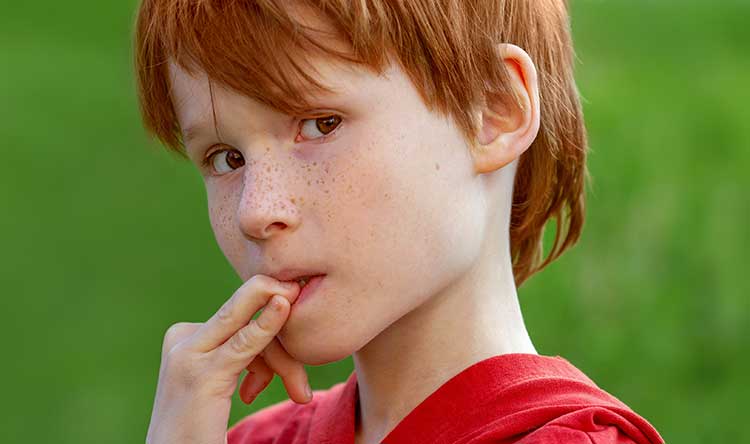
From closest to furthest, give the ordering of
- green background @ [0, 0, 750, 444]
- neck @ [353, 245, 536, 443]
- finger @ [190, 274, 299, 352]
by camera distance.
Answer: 1. finger @ [190, 274, 299, 352]
2. neck @ [353, 245, 536, 443]
3. green background @ [0, 0, 750, 444]

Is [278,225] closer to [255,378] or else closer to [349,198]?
[349,198]

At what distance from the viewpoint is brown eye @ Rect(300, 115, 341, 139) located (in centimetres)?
172

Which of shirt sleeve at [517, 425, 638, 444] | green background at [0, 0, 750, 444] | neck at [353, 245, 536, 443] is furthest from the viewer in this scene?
green background at [0, 0, 750, 444]

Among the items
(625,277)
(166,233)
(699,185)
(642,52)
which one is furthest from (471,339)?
(642,52)

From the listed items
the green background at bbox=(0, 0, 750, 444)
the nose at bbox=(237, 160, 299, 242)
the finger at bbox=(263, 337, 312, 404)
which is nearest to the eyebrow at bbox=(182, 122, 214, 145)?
the nose at bbox=(237, 160, 299, 242)

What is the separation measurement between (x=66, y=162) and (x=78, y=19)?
1.08 metres

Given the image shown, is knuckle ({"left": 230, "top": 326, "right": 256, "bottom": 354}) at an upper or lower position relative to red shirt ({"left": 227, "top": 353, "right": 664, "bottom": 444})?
upper

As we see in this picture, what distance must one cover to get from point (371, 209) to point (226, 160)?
10.3 inches

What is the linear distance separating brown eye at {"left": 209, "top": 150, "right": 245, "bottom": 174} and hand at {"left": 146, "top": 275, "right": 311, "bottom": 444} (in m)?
0.18

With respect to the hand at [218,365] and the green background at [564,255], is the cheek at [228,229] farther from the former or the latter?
the green background at [564,255]

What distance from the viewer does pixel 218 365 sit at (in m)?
1.82

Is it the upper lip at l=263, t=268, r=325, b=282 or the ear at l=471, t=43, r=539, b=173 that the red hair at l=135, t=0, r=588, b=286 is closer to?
the ear at l=471, t=43, r=539, b=173

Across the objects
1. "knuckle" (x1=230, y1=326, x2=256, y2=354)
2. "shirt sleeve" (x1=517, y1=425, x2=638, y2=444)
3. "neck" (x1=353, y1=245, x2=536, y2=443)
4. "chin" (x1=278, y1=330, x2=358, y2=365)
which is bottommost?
"shirt sleeve" (x1=517, y1=425, x2=638, y2=444)

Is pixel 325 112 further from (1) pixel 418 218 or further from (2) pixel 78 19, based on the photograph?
(2) pixel 78 19
